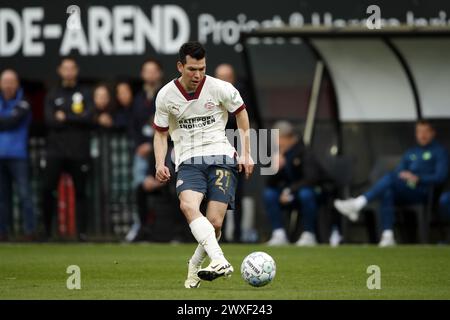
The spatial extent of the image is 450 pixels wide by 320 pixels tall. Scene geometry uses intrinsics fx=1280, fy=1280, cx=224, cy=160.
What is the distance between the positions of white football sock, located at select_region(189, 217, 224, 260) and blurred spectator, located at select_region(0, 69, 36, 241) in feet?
27.9

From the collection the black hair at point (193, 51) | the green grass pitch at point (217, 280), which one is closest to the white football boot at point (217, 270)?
the green grass pitch at point (217, 280)

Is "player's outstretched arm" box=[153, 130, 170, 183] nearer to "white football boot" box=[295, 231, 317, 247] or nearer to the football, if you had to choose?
the football

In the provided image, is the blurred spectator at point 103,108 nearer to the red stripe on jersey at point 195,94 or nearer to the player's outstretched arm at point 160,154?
the player's outstretched arm at point 160,154

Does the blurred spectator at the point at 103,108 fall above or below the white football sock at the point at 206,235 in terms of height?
above

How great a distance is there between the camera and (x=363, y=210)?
18.8 m

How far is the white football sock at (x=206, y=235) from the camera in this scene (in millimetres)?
10383

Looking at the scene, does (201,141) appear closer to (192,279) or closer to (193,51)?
(193,51)

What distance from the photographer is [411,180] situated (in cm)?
1798

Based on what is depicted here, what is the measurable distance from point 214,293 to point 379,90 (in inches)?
393

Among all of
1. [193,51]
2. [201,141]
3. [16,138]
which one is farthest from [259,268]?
[16,138]

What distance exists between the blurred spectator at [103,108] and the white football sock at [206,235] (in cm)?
880

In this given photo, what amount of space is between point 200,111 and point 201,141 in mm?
261

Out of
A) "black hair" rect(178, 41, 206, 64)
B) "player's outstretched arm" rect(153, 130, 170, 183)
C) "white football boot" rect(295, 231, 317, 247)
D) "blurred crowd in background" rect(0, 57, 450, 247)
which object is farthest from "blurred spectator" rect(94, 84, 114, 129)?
"black hair" rect(178, 41, 206, 64)
